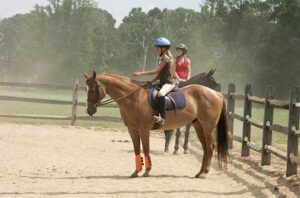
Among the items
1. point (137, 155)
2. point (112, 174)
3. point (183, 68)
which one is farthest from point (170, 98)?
point (183, 68)

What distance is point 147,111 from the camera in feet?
26.9

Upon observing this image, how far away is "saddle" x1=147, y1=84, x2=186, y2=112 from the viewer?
27.1 ft

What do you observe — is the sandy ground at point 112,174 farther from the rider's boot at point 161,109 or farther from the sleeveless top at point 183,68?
the sleeveless top at point 183,68

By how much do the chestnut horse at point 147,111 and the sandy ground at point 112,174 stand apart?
53 centimetres

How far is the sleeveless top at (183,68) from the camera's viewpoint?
10.8m

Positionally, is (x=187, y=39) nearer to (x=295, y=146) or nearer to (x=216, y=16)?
(x=216, y=16)

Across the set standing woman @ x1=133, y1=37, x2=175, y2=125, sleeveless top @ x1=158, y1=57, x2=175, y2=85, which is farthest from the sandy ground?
sleeveless top @ x1=158, y1=57, x2=175, y2=85

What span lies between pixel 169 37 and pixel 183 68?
227 feet

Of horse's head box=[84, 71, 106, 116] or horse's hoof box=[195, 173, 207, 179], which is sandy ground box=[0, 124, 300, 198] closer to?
horse's hoof box=[195, 173, 207, 179]

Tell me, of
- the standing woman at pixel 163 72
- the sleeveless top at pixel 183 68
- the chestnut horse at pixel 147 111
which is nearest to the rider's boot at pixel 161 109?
the standing woman at pixel 163 72

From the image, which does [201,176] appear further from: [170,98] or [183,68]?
[183,68]

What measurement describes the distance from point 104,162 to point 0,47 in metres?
93.3

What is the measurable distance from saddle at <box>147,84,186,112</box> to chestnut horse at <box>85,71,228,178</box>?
0.08 m

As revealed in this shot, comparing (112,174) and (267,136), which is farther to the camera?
(267,136)
